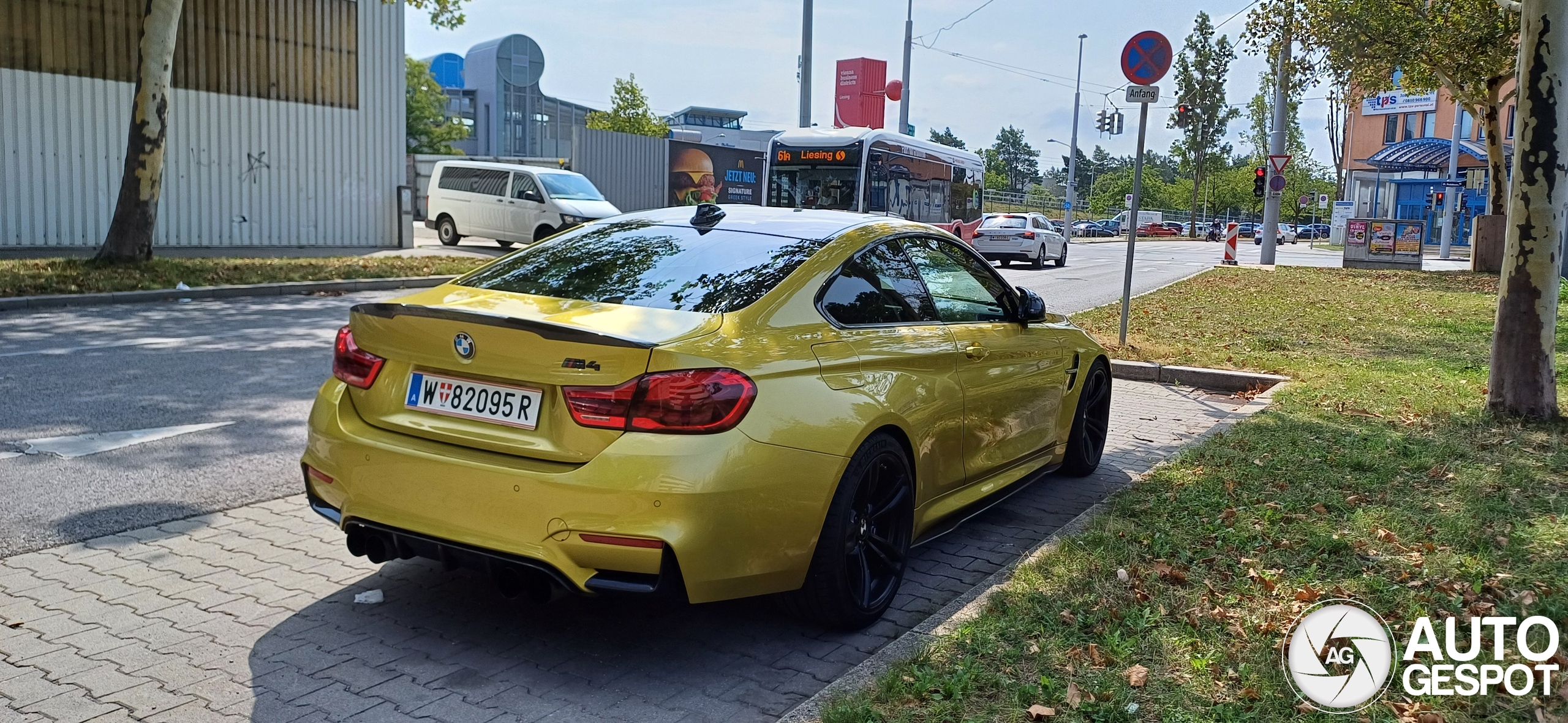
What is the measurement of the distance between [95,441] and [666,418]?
14.1ft

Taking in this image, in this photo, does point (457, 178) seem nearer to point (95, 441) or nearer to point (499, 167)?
point (499, 167)

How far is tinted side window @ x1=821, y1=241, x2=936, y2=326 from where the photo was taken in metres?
4.25

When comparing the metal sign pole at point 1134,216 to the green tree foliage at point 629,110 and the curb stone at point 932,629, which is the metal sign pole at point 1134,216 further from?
the green tree foliage at point 629,110

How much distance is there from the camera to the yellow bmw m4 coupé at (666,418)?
3420 millimetres

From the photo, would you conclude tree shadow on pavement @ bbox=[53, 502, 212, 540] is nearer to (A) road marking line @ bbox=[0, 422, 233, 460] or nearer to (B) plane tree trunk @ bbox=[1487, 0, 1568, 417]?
(A) road marking line @ bbox=[0, 422, 233, 460]

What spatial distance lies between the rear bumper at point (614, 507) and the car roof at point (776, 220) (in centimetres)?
115

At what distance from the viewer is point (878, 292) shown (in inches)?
177

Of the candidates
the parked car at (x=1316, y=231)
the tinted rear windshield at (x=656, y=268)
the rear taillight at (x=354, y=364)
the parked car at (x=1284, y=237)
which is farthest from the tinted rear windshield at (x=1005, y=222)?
the parked car at (x=1316, y=231)

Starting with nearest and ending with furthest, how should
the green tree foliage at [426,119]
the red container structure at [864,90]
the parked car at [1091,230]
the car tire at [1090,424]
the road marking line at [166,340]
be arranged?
the car tire at [1090,424] → the road marking line at [166,340] → the red container structure at [864,90] → the green tree foliage at [426,119] → the parked car at [1091,230]

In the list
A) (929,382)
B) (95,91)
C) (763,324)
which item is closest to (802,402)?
(763,324)

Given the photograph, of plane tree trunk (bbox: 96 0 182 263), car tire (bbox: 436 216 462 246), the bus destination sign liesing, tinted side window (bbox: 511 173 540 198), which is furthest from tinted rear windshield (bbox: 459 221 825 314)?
car tire (bbox: 436 216 462 246)

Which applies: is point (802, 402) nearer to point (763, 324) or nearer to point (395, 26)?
point (763, 324)

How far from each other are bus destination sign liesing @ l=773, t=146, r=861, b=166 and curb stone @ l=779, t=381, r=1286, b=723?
1910 centimetres

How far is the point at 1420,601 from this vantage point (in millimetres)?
3914
